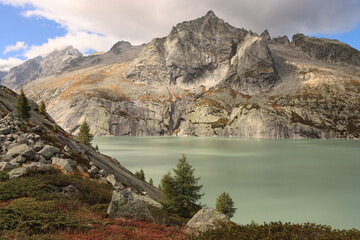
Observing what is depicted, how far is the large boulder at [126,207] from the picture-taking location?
11125mm

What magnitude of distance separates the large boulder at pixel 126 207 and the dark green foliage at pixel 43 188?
252 cm

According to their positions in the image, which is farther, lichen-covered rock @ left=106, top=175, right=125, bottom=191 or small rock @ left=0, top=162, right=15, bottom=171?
lichen-covered rock @ left=106, top=175, right=125, bottom=191

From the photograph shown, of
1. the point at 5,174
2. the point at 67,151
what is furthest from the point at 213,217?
the point at 67,151

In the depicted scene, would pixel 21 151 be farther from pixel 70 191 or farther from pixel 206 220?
pixel 206 220

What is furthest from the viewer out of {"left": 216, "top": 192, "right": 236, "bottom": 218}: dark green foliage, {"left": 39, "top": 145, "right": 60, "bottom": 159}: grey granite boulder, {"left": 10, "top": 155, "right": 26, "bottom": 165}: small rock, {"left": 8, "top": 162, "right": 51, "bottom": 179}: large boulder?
{"left": 216, "top": 192, "right": 236, "bottom": 218}: dark green foliage

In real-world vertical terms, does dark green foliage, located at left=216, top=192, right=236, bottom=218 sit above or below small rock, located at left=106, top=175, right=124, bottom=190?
below

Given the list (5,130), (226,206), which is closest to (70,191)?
(5,130)

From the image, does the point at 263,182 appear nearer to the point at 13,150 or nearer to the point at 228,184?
the point at 228,184

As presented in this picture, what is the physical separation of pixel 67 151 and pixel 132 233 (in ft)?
57.6

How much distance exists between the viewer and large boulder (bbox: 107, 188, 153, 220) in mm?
11125

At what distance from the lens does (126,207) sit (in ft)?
37.6

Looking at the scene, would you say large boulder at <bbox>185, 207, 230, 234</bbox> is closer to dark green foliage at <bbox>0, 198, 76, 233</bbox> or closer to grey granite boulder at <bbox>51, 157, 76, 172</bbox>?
dark green foliage at <bbox>0, 198, 76, 233</bbox>

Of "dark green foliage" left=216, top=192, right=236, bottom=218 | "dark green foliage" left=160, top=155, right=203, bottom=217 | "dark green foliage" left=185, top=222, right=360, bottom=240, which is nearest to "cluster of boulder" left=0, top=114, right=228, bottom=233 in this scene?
"dark green foliage" left=185, top=222, right=360, bottom=240

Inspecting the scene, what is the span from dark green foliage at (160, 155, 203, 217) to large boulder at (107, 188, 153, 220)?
10.2 meters
